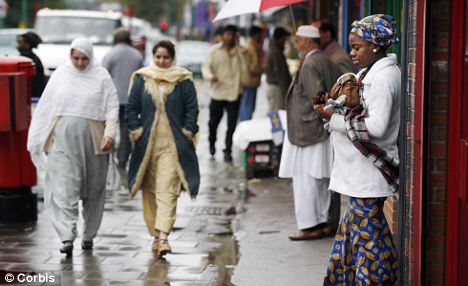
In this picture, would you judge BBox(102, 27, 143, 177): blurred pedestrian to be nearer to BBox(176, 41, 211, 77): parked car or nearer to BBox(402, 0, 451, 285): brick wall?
BBox(402, 0, 451, 285): brick wall

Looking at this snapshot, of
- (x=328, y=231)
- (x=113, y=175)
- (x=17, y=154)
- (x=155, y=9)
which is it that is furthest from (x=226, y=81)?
(x=155, y=9)

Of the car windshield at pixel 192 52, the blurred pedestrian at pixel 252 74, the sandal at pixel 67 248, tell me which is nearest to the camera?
the sandal at pixel 67 248

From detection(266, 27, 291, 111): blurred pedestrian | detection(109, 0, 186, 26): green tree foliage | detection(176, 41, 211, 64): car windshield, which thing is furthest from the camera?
detection(109, 0, 186, 26): green tree foliage

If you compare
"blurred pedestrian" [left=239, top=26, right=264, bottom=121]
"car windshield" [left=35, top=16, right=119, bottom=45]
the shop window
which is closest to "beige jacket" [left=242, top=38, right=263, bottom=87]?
"blurred pedestrian" [left=239, top=26, right=264, bottom=121]

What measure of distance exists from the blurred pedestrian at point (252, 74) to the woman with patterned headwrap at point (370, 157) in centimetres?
941

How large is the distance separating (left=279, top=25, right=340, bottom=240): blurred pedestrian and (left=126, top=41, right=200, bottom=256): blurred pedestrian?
833mm

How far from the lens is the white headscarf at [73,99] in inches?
332

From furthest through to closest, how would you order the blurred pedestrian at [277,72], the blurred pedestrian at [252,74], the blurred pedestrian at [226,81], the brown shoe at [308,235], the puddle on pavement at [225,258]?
the blurred pedestrian at [252,74] < the blurred pedestrian at [277,72] < the blurred pedestrian at [226,81] < the brown shoe at [308,235] < the puddle on pavement at [225,258]

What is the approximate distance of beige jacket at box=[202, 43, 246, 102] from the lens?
15164 millimetres

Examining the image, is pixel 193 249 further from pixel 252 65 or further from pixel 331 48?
pixel 252 65

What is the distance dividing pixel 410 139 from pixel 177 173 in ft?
10.3

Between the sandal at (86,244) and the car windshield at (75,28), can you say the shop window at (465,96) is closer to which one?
the sandal at (86,244)

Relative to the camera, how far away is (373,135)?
5.96 m

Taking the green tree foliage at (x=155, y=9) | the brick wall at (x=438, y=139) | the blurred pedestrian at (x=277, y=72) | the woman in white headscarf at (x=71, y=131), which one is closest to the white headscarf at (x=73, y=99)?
the woman in white headscarf at (x=71, y=131)
